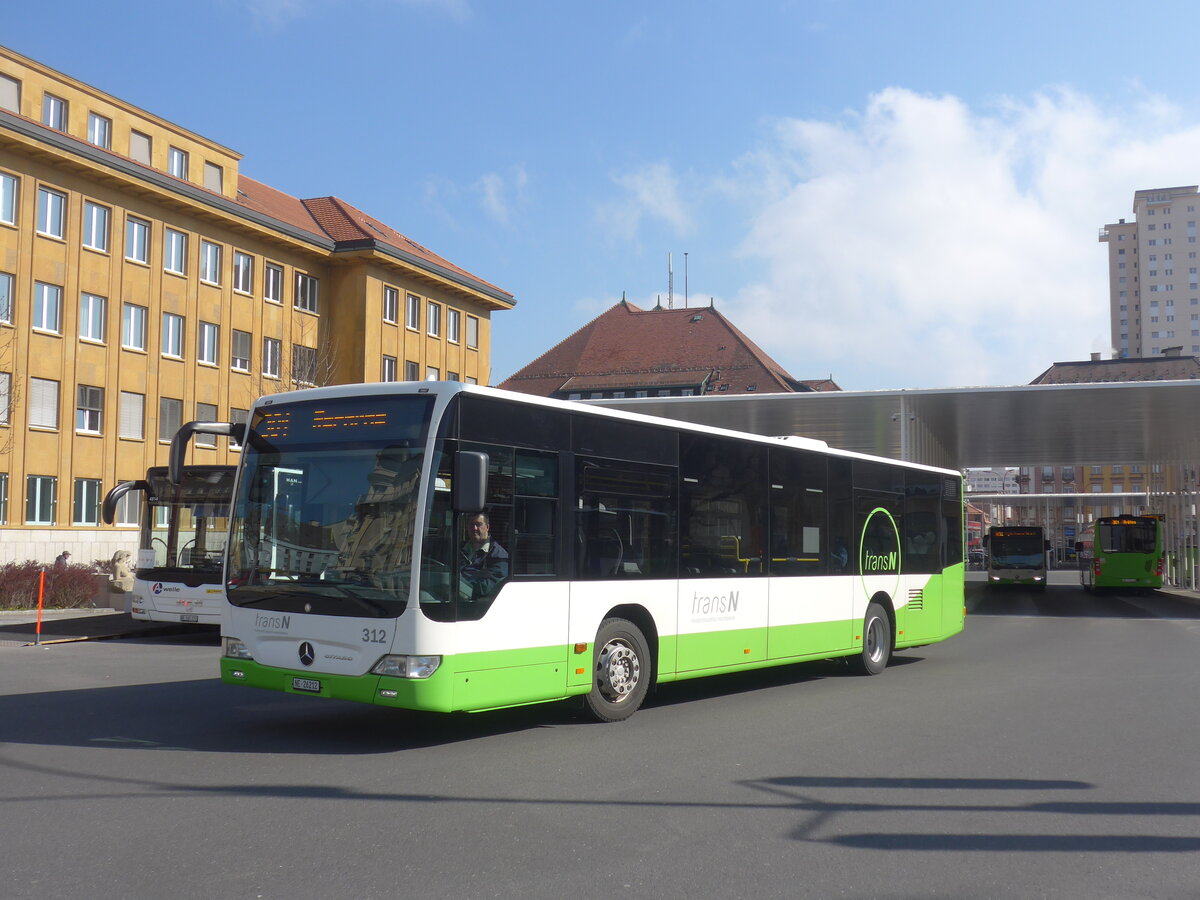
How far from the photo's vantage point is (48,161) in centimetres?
3716

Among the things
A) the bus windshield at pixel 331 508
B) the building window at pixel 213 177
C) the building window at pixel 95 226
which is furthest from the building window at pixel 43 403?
the bus windshield at pixel 331 508

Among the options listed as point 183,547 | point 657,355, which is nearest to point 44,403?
point 183,547

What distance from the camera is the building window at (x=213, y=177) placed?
45.8 m

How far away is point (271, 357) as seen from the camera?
153 feet

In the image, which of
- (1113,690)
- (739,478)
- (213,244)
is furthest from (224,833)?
(213,244)

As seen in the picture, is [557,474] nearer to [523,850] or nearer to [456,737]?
[456,737]

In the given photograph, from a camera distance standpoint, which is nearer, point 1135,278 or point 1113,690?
point 1113,690

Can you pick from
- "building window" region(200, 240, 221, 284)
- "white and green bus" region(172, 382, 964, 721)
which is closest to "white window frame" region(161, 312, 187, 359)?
"building window" region(200, 240, 221, 284)

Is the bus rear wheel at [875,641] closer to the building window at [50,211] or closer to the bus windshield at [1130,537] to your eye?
the building window at [50,211]

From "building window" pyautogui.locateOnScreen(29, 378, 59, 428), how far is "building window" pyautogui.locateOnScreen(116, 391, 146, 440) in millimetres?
2410

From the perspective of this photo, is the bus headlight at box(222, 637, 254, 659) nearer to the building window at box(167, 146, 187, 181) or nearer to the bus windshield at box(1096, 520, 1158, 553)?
the building window at box(167, 146, 187, 181)

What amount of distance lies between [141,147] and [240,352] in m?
7.77

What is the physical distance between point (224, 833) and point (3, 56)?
3706cm

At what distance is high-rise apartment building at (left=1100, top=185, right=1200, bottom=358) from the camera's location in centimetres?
14538
